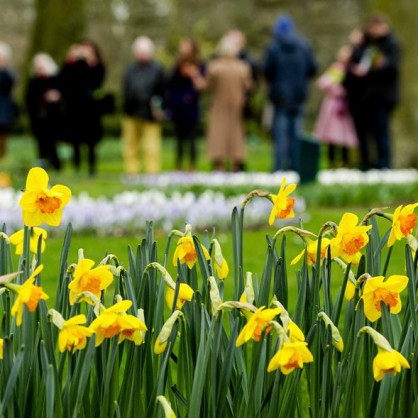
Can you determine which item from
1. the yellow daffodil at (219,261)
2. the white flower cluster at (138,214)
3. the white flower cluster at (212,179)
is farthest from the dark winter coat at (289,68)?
the yellow daffodil at (219,261)

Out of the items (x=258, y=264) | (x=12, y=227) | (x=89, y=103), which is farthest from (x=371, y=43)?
(x=258, y=264)

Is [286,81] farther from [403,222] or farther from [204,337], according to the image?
[204,337]

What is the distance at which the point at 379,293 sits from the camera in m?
2.36

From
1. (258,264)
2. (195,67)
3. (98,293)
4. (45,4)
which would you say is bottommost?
(258,264)

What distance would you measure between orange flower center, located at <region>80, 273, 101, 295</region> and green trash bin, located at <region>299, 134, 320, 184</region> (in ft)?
26.2

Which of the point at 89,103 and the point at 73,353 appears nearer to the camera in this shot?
the point at 73,353

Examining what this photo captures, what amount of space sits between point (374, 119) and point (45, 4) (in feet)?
36.2

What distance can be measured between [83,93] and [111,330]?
1261cm

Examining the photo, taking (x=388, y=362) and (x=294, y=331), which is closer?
(x=388, y=362)

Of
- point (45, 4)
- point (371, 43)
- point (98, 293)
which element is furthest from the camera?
point (45, 4)

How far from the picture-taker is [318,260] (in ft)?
8.11

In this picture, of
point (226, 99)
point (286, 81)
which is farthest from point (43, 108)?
point (286, 81)

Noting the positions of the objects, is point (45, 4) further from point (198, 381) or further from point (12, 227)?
point (198, 381)

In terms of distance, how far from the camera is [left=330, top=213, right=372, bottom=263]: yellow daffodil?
2516 millimetres
